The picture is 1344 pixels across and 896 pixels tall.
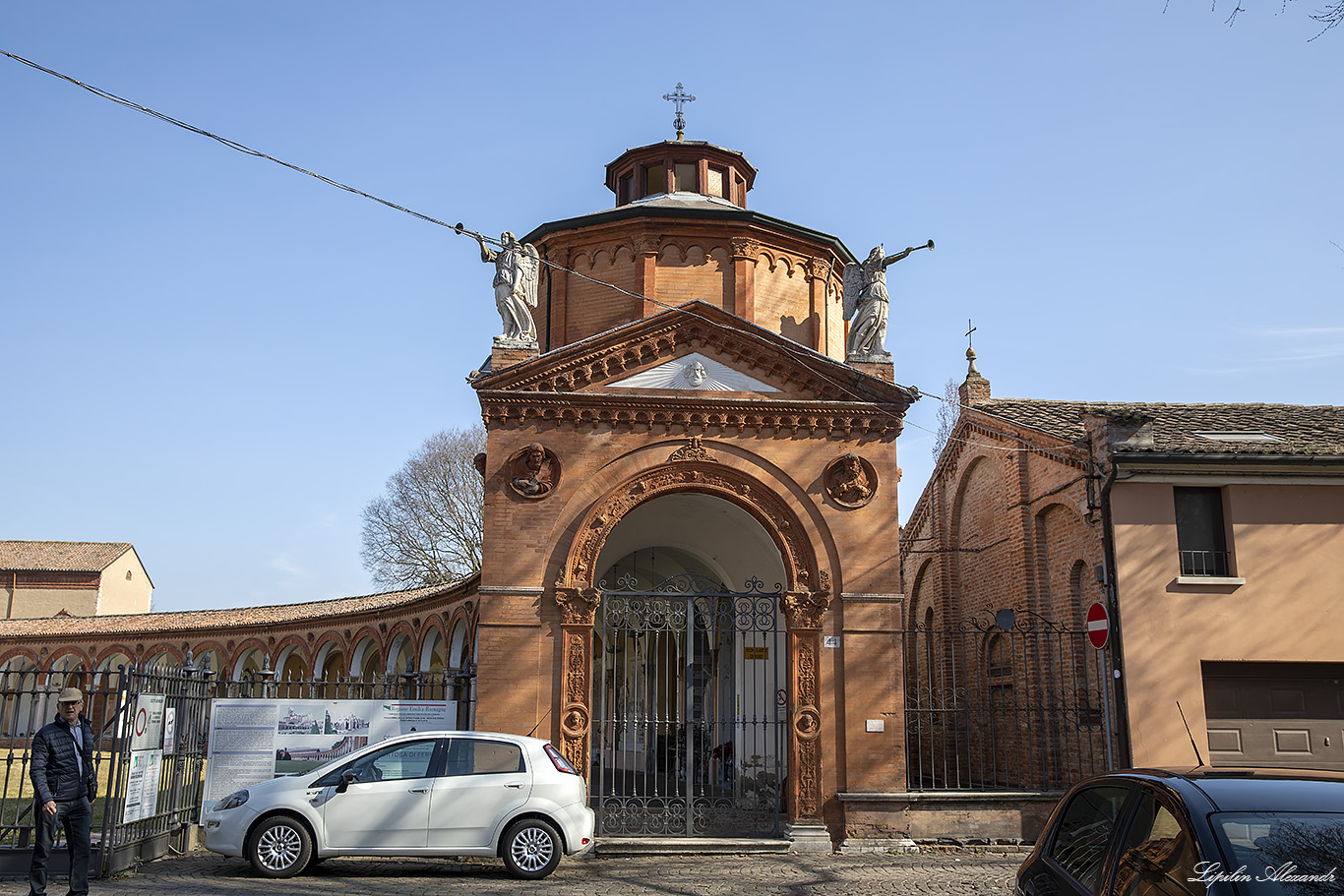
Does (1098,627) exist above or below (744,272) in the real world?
below

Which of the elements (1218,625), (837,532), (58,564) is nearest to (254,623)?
(58,564)

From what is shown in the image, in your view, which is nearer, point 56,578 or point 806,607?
point 806,607

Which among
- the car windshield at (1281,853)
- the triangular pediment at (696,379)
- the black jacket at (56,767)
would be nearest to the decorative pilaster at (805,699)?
the triangular pediment at (696,379)

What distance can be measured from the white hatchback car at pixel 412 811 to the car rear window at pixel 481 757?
10 millimetres

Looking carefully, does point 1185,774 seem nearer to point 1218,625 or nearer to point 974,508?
point 1218,625

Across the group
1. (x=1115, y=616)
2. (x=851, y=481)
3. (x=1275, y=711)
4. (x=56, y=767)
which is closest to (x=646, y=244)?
(x=851, y=481)

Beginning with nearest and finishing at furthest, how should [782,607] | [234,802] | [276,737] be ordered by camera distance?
[234,802] < [276,737] < [782,607]

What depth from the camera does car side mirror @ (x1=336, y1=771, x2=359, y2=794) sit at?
10508 mm

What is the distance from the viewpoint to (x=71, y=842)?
28.5ft

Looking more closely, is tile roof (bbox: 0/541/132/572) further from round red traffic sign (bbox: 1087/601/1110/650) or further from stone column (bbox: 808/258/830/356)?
round red traffic sign (bbox: 1087/601/1110/650)

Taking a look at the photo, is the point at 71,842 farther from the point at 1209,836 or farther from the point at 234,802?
the point at 1209,836

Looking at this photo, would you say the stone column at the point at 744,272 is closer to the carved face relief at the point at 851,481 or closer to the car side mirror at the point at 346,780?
the carved face relief at the point at 851,481

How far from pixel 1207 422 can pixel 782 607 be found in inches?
314

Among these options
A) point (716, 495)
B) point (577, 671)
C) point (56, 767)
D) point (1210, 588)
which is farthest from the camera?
point (716, 495)
